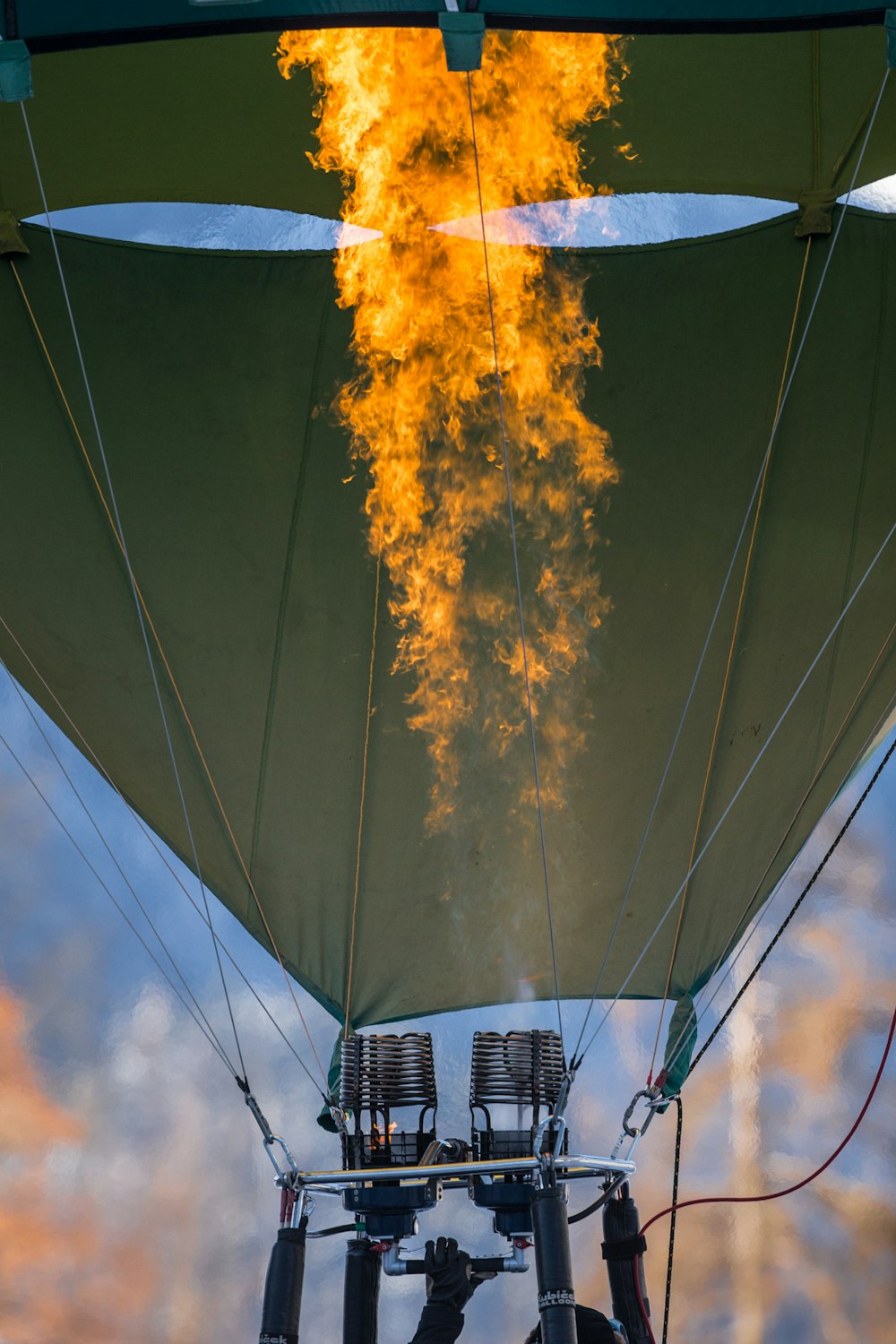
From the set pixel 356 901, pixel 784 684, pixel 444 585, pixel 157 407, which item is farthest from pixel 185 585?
pixel 784 684

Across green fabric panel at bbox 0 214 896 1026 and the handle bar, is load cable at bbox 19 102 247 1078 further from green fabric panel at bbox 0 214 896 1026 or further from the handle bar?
the handle bar

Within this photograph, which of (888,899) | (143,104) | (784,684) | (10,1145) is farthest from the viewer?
(888,899)

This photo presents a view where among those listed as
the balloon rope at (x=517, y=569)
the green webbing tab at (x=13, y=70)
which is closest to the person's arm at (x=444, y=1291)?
the balloon rope at (x=517, y=569)

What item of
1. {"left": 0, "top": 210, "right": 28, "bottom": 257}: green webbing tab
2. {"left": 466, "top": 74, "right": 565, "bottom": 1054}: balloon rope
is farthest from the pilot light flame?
{"left": 0, "top": 210, "right": 28, "bottom": 257}: green webbing tab

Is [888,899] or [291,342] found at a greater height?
[888,899]

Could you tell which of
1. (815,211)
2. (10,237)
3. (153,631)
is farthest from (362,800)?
(815,211)

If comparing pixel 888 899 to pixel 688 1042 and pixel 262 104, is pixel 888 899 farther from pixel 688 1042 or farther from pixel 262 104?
pixel 262 104

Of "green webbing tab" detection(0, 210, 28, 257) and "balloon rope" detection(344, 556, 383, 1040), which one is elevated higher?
"green webbing tab" detection(0, 210, 28, 257)
